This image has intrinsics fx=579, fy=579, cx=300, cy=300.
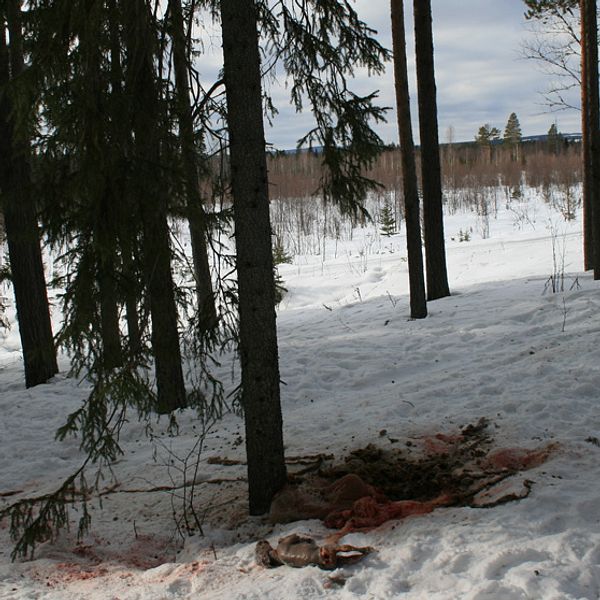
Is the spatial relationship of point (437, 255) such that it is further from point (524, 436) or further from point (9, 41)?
point (9, 41)

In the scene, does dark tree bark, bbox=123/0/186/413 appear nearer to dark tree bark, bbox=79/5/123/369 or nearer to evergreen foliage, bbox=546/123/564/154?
dark tree bark, bbox=79/5/123/369

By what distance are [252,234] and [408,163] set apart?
235 inches

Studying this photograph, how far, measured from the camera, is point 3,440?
679 centimetres

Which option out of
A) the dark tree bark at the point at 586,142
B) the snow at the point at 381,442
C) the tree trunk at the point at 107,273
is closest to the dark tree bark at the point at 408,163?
the snow at the point at 381,442

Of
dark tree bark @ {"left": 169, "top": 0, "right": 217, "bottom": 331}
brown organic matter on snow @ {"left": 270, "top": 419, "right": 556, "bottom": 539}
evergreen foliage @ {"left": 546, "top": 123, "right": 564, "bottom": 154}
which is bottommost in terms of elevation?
brown organic matter on snow @ {"left": 270, "top": 419, "right": 556, "bottom": 539}

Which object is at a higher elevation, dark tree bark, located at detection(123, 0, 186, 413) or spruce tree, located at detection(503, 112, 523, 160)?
spruce tree, located at detection(503, 112, 523, 160)

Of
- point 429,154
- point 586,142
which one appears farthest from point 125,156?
point 586,142

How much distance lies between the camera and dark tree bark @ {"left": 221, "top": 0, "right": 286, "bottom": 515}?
12.7ft

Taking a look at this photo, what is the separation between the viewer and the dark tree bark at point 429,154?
9.60 m

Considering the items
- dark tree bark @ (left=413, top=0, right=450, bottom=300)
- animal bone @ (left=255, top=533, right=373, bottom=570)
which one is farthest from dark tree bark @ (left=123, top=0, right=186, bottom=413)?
dark tree bark @ (left=413, top=0, right=450, bottom=300)

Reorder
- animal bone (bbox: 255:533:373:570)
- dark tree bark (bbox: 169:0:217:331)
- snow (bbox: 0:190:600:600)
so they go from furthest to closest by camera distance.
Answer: dark tree bark (bbox: 169:0:217:331) < animal bone (bbox: 255:533:373:570) < snow (bbox: 0:190:600:600)

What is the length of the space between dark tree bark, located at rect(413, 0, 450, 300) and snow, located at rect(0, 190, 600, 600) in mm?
675

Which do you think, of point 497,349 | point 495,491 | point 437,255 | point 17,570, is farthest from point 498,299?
point 17,570

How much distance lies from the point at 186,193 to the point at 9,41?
5.88 m
